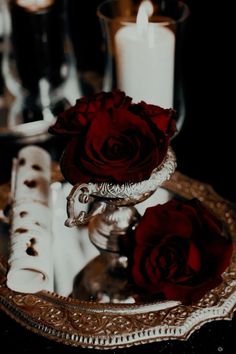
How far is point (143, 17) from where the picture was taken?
833 mm

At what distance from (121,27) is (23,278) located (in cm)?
34

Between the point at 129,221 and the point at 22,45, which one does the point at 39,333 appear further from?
the point at 22,45

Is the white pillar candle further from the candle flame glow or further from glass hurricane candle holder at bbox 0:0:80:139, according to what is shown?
glass hurricane candle holder at bbox 0:0:80:139

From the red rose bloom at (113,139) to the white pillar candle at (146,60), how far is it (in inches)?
7.0

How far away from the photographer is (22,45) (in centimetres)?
99

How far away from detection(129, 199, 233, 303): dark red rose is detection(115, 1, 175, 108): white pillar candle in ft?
0.73

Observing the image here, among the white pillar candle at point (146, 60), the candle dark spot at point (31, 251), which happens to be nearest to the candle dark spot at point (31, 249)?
the candle dark spot at point (31, 251)

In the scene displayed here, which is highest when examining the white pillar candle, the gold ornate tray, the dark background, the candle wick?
the candle wick

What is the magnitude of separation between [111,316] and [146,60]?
0.33 metres

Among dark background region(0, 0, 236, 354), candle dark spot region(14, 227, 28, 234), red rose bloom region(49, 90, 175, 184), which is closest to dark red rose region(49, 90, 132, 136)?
red rose bloom region(49, 90, 175, 184)

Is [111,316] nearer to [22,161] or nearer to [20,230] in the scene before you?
[20,230]

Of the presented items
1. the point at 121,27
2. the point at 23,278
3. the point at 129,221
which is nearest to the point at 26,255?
the point at 23,278

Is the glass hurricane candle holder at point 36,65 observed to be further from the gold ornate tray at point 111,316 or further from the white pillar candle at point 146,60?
the gold ornate tray at point 111,316

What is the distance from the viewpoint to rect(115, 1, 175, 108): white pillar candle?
33.8 inches
